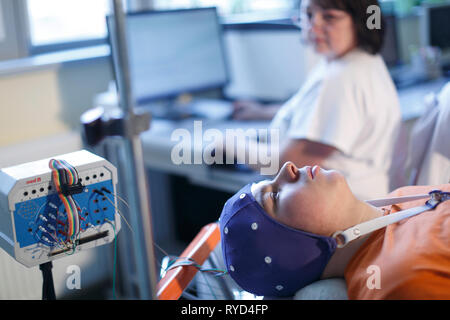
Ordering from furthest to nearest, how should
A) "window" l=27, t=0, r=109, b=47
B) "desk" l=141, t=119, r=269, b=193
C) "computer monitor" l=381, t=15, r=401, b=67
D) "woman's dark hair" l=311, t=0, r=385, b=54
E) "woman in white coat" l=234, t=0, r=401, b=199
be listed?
1. "computer monitor" l=381, t=15, r=401, b=67
2. "window" l=27, t=0, r=109, b=47
3. "desk" l=141, t=119, r=269, b=193
4. "woman in white coat" l=234, t=0, r=401, b=199
5. "woman's dark hair" l=311, t=0, r=385, b=54

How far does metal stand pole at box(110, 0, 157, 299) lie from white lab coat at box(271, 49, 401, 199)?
84cm

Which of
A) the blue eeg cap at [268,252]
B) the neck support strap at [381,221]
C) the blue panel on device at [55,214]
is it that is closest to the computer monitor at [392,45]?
the neck support strap at [381,221]

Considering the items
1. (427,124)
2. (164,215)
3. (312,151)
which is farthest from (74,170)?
(164,215)

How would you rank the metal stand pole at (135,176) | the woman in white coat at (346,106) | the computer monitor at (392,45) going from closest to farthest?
the metal stand pole at (135,176), the woman in white coat at (346,106), the computer monitor at (392,45)

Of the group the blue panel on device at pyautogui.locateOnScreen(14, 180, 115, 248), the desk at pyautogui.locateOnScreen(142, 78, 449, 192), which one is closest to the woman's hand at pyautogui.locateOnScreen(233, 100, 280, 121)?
the desk at pyautogui.locateOnScreen(142, 78, 449, 192)

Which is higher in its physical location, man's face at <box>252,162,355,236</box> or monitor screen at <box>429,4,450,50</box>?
monitor screen at <box>429,4,450,50</box>

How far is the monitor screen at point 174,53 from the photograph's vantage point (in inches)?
84.0

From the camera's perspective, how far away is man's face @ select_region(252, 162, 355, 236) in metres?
0.90

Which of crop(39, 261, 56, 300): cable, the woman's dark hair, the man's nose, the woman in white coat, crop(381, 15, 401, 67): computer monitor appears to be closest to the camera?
crop(39, 261, 56, 300): cable

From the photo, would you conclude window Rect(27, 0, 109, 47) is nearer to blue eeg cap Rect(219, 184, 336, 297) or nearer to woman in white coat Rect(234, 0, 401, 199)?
woman in white coat Rect(234, 0, 401, 199)

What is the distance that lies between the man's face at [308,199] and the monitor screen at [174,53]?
Result: 4.02ft

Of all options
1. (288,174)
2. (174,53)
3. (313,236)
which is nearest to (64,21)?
(174,53)

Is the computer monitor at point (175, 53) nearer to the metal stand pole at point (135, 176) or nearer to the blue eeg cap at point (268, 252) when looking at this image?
the blue eeg cap at point (268, 252)
